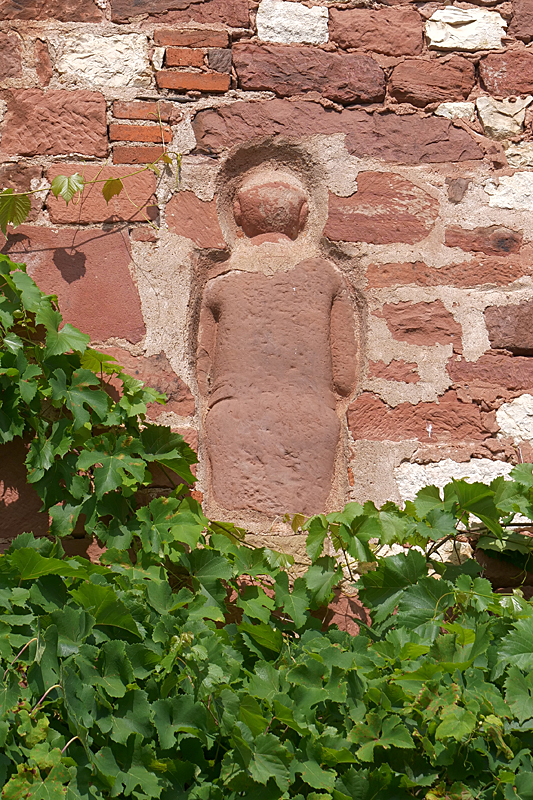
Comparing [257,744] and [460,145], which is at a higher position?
[460,145]

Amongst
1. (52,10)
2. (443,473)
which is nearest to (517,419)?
(443,473)

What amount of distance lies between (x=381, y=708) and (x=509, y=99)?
4.87 feet

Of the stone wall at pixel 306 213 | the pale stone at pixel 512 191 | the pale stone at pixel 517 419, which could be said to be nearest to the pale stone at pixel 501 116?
the stone wall at pixel 306 213

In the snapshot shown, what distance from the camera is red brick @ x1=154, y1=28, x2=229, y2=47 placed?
6.08 ft

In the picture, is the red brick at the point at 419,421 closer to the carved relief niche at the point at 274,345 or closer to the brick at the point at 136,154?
the carved relief niche at the point at 274,345

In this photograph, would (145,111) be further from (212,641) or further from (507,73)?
(212,641)

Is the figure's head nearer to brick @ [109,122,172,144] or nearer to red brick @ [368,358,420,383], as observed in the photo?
brick @ [109,122,172,144]

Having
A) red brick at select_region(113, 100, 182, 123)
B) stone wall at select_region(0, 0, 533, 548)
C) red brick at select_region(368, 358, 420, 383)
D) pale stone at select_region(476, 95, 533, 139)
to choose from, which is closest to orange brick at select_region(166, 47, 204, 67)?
stone wall at select_region(0, 0, 533, 548)

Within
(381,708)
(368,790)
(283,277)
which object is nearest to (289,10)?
(283,277)

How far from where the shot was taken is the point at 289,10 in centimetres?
190

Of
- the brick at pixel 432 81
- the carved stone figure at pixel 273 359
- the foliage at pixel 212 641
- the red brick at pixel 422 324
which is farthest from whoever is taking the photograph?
the brick at pixel 432 81

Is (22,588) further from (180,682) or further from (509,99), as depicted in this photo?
(509,99)

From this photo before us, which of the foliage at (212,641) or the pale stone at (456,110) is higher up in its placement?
the pale stone at (456,110)

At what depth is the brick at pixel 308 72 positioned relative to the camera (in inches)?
73.1
